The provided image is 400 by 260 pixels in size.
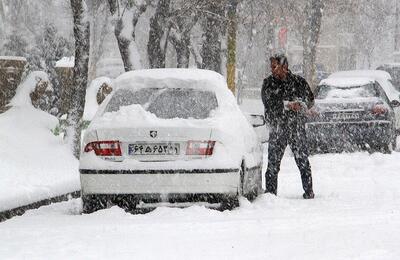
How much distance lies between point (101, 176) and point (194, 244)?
6.19ft

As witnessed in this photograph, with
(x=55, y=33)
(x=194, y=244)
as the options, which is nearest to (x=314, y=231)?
(x=194, y=244)

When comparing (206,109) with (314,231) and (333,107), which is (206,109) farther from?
(333,107)

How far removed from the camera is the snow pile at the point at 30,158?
384 inches

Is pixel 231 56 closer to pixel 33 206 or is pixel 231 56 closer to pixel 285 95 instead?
pixel 285 95

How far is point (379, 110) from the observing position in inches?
568

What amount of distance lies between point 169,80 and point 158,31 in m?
9.54

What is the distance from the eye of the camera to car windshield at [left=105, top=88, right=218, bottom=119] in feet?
26.8

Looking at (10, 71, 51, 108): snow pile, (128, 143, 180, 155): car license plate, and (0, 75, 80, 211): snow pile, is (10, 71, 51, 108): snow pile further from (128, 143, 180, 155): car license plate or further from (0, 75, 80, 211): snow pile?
(128, 143, 180, 155): car license plate

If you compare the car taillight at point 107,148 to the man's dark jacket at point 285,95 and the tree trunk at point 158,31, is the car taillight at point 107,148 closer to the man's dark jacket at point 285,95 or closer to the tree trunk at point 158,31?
the man's dark jacket at point 285,95

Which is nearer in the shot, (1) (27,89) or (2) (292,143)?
(2) (292,143)

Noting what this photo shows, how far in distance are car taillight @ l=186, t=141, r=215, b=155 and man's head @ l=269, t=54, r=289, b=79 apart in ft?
7.08

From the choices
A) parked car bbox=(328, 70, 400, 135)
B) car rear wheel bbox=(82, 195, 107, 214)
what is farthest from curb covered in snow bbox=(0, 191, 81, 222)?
parked car bbox=(328, 70, 400, 135)

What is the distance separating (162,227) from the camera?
6.84m

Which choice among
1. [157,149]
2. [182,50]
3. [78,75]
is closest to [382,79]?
[182,50]
